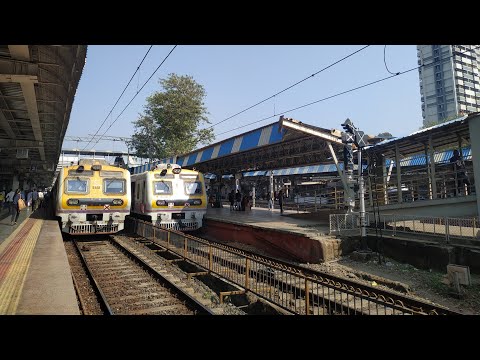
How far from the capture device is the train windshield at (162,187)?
50.0 ft

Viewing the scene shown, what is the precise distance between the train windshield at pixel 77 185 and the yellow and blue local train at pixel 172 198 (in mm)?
2560

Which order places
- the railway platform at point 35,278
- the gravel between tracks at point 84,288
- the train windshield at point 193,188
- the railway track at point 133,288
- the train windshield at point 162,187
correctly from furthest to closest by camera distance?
the train windshield at point 193,188
the train windshield at point 162,187
the gravel between tracks at point 84,288
the railway track at point 133,288
the railway platform at point 35,278

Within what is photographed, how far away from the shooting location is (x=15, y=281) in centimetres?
600

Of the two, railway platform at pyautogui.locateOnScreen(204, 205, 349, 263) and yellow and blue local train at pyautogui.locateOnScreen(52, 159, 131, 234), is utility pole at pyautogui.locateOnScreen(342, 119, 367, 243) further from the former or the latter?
yellow and blue local train at pyautogui.locateOnScreen(52, 159, 131, 234)

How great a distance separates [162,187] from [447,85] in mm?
95354

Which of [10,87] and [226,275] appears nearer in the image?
[226,275]

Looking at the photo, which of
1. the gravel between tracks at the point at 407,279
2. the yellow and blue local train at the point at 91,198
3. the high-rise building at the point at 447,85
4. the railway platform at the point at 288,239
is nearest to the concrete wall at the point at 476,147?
the gravel between tracks at the point at 407,279

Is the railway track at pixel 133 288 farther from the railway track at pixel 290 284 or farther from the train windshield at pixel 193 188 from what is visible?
the train windshield at pixel 193 188

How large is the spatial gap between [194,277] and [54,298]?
480cm

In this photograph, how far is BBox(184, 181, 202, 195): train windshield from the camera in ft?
52.3

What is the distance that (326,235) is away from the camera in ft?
37.0
